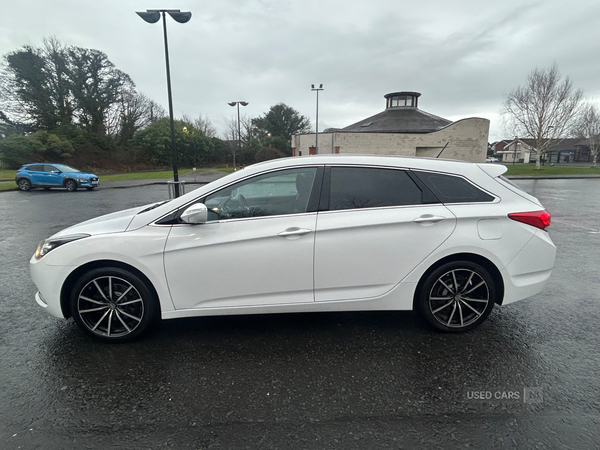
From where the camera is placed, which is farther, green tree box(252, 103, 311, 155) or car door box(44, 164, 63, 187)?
green tree box(252, 103, 311, 155)

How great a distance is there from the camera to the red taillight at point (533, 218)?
306cm

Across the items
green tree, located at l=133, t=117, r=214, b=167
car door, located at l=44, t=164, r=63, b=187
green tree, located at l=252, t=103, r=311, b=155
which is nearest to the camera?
car door, located at l=44, t=164, r=63, b=187

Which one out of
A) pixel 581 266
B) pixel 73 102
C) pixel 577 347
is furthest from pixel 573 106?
pixel 73 102

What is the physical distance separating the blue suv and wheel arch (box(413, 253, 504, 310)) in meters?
21.1

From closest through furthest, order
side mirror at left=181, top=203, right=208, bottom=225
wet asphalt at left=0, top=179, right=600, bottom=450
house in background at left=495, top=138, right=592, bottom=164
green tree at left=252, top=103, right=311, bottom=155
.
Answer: wet asphalt at left=0, top=179, right=600, bottom=450 < side mirror at left=181, top=203, right=208, bottom=225 < green tree at left=252, top=103, right=311, bottom=155 < house in background at left=495, top=138, right=592, bottom=164

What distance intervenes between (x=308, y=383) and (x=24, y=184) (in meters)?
23.4

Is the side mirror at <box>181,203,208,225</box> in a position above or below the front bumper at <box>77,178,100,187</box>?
above

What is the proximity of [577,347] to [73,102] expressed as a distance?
165 ft

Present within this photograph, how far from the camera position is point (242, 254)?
2896 mm

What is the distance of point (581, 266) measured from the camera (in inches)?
204

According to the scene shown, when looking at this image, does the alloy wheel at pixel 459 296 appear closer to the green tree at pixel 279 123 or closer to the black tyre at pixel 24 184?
the black tyre at pixel 24 184

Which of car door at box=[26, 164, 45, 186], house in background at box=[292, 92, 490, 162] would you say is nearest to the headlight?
car door at box=[26, 164, 45, 186]

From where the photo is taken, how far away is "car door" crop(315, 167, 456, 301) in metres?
2.93

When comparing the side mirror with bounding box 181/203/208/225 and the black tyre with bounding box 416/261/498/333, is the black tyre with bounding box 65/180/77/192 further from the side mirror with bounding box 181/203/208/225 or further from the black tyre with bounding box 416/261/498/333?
the black tyre with bounding box 416/261/498/333
